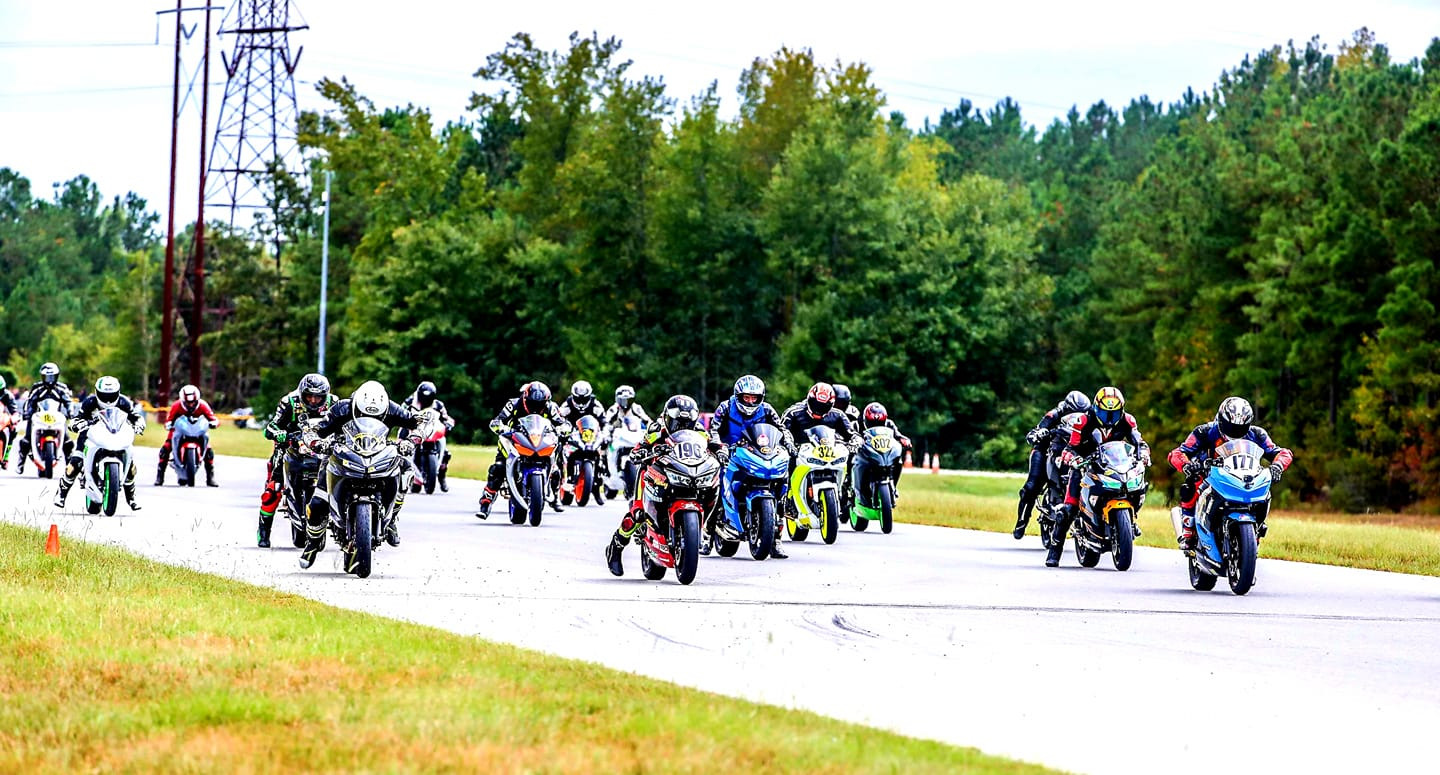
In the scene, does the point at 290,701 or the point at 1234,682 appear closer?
the point at 290,701

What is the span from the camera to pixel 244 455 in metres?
56.7

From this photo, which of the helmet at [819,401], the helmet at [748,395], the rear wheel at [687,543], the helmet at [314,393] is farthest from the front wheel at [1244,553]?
the helmet at [314,393]

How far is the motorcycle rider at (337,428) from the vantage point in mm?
18109

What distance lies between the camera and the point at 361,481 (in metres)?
17.9

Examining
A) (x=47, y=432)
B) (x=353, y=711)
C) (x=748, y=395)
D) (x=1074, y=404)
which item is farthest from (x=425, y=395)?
(x=353, y=711)

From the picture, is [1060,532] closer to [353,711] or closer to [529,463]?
[529,463]

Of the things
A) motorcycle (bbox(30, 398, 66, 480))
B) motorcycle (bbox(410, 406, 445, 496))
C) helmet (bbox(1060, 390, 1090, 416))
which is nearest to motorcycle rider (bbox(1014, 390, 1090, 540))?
helmet (bbox(1060, 390, 1090, 416))

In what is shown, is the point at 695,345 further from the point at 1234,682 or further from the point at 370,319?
the point at 1234,682

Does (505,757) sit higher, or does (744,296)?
(744,296)

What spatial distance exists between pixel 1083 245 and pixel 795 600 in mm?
84428

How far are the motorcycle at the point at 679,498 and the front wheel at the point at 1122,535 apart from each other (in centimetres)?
490

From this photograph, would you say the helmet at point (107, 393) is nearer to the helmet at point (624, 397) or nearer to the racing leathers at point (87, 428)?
the racing leathers at point (87, 428)

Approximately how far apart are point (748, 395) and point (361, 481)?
15.6 ft

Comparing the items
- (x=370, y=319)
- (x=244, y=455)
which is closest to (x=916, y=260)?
(x=370, y=319)
